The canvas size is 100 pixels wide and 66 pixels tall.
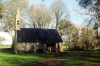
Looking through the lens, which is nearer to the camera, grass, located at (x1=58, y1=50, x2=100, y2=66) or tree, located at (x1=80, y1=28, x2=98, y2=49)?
grass, located at (x1=58, y1=50, x2=100, y2=66)

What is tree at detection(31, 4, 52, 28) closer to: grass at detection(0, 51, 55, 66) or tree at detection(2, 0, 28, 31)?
tree at detection(2, 0, 28, 31)

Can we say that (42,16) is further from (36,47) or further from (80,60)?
(80,60)

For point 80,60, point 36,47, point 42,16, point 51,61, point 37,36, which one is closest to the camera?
point 51,61

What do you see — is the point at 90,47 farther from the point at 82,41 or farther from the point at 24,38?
the point at 24,38

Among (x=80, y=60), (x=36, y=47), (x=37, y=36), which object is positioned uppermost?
(x=37, y=36)

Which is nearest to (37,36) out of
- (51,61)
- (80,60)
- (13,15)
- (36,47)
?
(36,47)

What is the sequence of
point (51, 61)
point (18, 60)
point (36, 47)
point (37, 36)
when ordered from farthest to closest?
point (37, 36), point (36, 47), point (18, 60), point (51, 61)

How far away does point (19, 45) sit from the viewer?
36469 mm

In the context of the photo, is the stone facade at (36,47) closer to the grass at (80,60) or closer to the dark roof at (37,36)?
the dark roof at (37,36)

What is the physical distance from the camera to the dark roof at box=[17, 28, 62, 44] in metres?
37.4

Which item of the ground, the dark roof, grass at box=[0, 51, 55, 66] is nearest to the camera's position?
the ground

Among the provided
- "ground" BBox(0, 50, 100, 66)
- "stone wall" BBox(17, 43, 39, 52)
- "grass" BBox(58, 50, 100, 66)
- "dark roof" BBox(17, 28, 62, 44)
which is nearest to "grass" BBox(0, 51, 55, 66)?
"ground" BBox(0, 50, 100, 66)

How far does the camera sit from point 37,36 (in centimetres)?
3894

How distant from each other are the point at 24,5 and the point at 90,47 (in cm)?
2897
